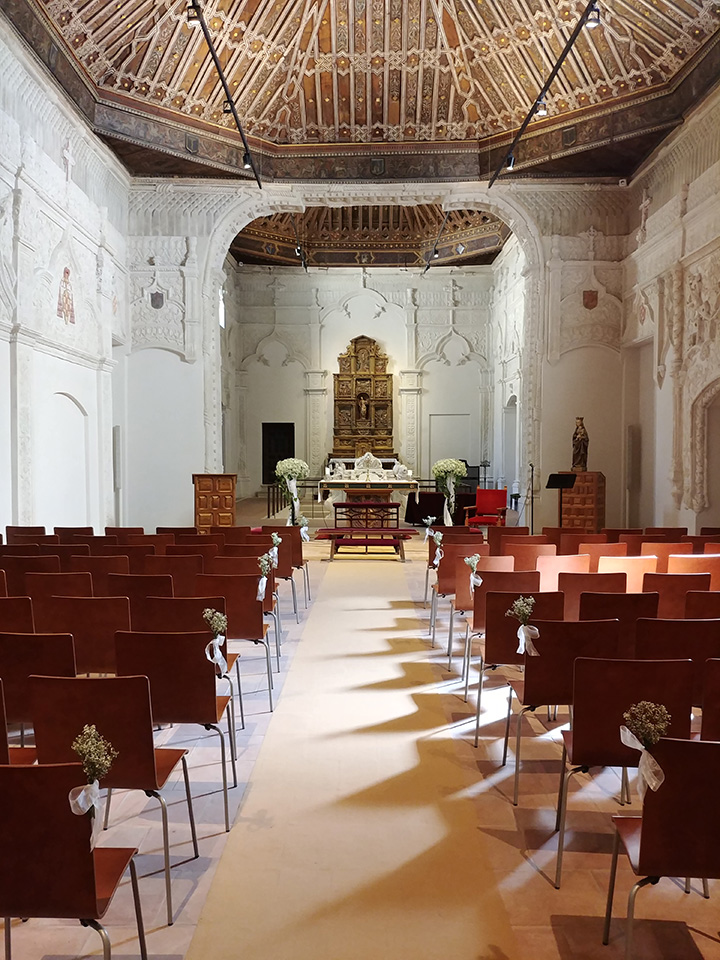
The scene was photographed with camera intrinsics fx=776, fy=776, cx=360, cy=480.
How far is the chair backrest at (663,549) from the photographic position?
7.05 metres

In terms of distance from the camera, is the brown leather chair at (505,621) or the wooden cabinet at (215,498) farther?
the wooden cabinet at (215,498)

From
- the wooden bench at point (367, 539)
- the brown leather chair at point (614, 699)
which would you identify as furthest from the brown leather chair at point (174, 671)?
the wooden bench at point (367, 539)

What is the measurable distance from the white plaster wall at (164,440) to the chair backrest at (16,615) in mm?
11398

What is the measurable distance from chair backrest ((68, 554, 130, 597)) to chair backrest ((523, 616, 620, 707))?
348 cm

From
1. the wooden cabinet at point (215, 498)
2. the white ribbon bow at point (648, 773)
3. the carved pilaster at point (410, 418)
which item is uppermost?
the carved pilaster at point (410, 418)

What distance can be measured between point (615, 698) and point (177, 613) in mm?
2464

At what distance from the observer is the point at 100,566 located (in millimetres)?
6180

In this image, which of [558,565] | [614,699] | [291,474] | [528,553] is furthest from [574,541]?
[291,474]

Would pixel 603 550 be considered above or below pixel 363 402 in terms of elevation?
below

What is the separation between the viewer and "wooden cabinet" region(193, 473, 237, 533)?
13.5 metres

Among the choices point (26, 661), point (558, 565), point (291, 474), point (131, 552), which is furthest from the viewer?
point (291, 474)

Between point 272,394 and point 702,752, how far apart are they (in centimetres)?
2228

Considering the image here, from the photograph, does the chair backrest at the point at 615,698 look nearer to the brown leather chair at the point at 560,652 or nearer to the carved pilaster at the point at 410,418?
the brown leather chair at the point at 560,652

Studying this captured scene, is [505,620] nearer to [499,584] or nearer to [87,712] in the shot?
[499,584]
